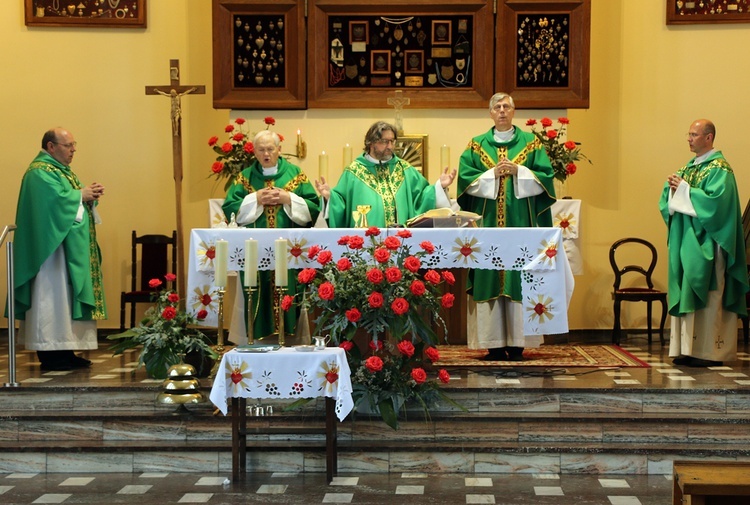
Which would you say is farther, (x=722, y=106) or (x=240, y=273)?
(x=722, y=106)

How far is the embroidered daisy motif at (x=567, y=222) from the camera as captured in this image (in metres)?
9.15

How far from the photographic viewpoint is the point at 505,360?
7910mm

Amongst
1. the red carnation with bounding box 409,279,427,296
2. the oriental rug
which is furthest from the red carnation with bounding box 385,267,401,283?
the oriental rug

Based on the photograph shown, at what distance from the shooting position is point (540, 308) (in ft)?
23.3

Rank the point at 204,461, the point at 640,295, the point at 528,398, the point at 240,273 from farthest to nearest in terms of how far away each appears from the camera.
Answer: the point at 640,295 → the point at 240,273 → the point at 528,398 → the point at 204,461

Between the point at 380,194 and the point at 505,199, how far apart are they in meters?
0.90

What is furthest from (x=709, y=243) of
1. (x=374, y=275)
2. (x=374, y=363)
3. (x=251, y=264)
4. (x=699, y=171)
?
(x=251, y=264)

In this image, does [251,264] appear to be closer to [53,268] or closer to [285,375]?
[285,375]

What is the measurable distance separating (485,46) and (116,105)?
10.9ft

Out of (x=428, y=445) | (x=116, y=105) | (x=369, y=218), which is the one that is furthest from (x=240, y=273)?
(x=116, y=105)

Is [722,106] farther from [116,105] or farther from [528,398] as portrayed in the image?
[116,105]

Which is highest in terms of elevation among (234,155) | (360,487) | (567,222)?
(234,155)

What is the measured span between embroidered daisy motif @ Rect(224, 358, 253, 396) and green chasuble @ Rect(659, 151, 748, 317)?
11.4ft

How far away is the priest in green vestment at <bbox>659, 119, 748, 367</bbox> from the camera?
25.6 feet
